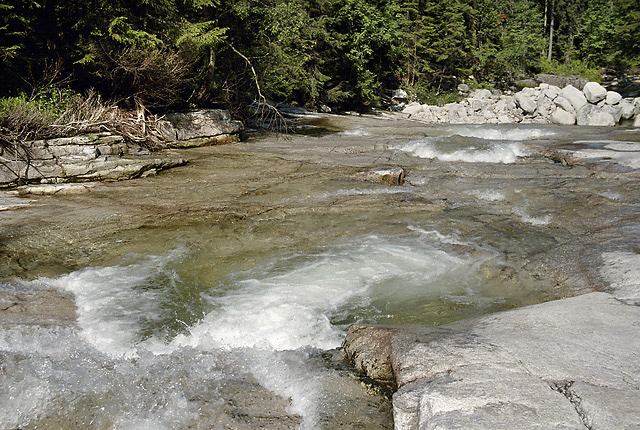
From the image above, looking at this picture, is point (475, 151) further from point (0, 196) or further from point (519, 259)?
point (0, 196)

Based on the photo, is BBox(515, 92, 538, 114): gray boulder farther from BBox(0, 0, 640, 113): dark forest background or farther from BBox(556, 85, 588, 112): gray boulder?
BBox(0, 0, 640, 113): dark forest background

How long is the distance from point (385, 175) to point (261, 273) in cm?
488

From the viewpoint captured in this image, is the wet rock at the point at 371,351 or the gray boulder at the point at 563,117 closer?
the wet rock at the point at 371,351

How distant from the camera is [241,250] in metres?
6.12

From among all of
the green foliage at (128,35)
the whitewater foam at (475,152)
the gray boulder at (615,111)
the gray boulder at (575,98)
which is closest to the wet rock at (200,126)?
the green foliage at (128,35)

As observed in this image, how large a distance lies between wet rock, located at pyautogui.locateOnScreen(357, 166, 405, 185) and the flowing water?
0.32 m

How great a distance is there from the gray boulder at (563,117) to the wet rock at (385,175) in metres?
17.8

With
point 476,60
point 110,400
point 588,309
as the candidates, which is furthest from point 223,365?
point 476,60

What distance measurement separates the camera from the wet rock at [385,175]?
375 inches

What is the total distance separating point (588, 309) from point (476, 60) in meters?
41.5

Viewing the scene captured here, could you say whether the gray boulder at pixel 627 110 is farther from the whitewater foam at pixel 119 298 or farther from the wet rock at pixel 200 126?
the whitewater foam at pixel 119 298

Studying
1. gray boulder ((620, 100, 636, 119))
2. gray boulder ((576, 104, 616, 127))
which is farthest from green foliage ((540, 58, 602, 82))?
gray boulder ((576, 104, 616, 127))

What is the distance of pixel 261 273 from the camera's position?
5.45 meters

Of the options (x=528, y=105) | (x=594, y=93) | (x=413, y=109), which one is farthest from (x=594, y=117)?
(x=413, y=109)
